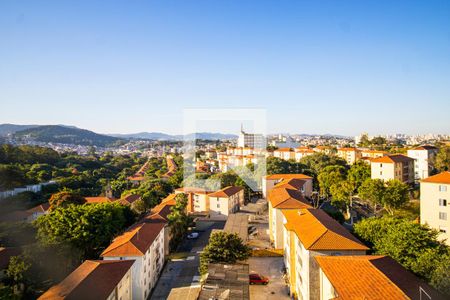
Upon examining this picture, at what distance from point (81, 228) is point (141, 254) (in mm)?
5196

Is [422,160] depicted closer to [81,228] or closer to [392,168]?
[392,168]

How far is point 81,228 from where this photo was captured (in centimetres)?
1684

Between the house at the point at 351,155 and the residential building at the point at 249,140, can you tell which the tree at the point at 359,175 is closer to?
the house at the point at 351,155

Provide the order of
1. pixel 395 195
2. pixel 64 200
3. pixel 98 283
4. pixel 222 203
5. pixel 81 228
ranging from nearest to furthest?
pixel 98 283, pixel 81 228, pixel 395 195, pixel 64 200, pixel 222 203

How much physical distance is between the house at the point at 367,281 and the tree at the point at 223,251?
15.2ft

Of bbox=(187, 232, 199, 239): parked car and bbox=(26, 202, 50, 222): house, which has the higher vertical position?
bbox=(26, 202, 50, 222): house

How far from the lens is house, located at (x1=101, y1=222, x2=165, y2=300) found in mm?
13555

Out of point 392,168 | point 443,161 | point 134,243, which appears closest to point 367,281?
point 134,243

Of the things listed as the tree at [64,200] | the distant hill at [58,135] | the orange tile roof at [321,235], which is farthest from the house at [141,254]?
the distant hill at [58,135]

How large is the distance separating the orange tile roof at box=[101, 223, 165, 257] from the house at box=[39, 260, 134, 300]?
0.84 metres

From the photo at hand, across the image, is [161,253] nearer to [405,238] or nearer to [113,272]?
[113,272]

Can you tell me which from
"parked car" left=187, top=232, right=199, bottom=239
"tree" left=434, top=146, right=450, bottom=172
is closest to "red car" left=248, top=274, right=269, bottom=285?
"parked car" left=187, top=232, right=199, bottom=239

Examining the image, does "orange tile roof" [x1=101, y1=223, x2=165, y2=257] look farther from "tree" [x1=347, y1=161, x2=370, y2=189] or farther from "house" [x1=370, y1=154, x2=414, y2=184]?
"house" [x1=370, y1=154, x2=414, y2=184]

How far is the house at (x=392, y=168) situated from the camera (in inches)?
1154
